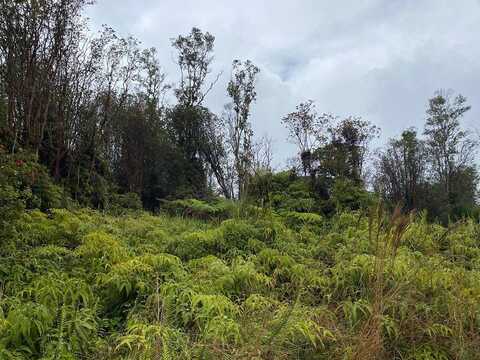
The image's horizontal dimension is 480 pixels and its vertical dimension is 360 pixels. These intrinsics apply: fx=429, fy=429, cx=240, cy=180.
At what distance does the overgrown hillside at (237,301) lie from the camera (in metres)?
2.35

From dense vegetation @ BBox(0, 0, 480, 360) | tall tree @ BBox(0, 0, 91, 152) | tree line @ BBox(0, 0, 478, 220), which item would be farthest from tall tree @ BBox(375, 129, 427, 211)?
tall tree @ BBox(0, 0, 91, 152)

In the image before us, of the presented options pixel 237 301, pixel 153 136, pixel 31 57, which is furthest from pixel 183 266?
pixel 153 136

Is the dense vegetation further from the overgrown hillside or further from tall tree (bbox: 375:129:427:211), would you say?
tall tree (bbox: 375:129:427:211)


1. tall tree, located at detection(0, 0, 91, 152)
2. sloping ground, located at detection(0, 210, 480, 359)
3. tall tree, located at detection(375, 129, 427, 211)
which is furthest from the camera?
tall tree, located at detection(375, 129, 427, 211)

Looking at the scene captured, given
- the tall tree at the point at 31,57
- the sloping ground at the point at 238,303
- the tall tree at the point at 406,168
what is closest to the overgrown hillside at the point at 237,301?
the sloping ground at the point at 238,303

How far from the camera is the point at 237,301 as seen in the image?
3.21 meters

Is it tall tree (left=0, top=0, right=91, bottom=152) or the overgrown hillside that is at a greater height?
tall tree (left=0, top=0, right=91, bottom=152)

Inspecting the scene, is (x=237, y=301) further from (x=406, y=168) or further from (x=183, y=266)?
(x=406, y=168)

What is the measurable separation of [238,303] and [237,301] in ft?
0.06

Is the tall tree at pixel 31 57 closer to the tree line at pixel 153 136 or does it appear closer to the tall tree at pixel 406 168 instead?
the tree line at pixel 153 136

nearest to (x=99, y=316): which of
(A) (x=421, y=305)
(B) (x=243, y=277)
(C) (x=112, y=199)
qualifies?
(B) (x=243, y=277)

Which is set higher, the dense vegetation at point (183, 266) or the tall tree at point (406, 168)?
the tall tree at point (406, 168)

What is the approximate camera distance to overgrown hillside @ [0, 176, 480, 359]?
92.7 inches

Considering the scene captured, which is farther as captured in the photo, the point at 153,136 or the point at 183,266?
the point at 153,136
